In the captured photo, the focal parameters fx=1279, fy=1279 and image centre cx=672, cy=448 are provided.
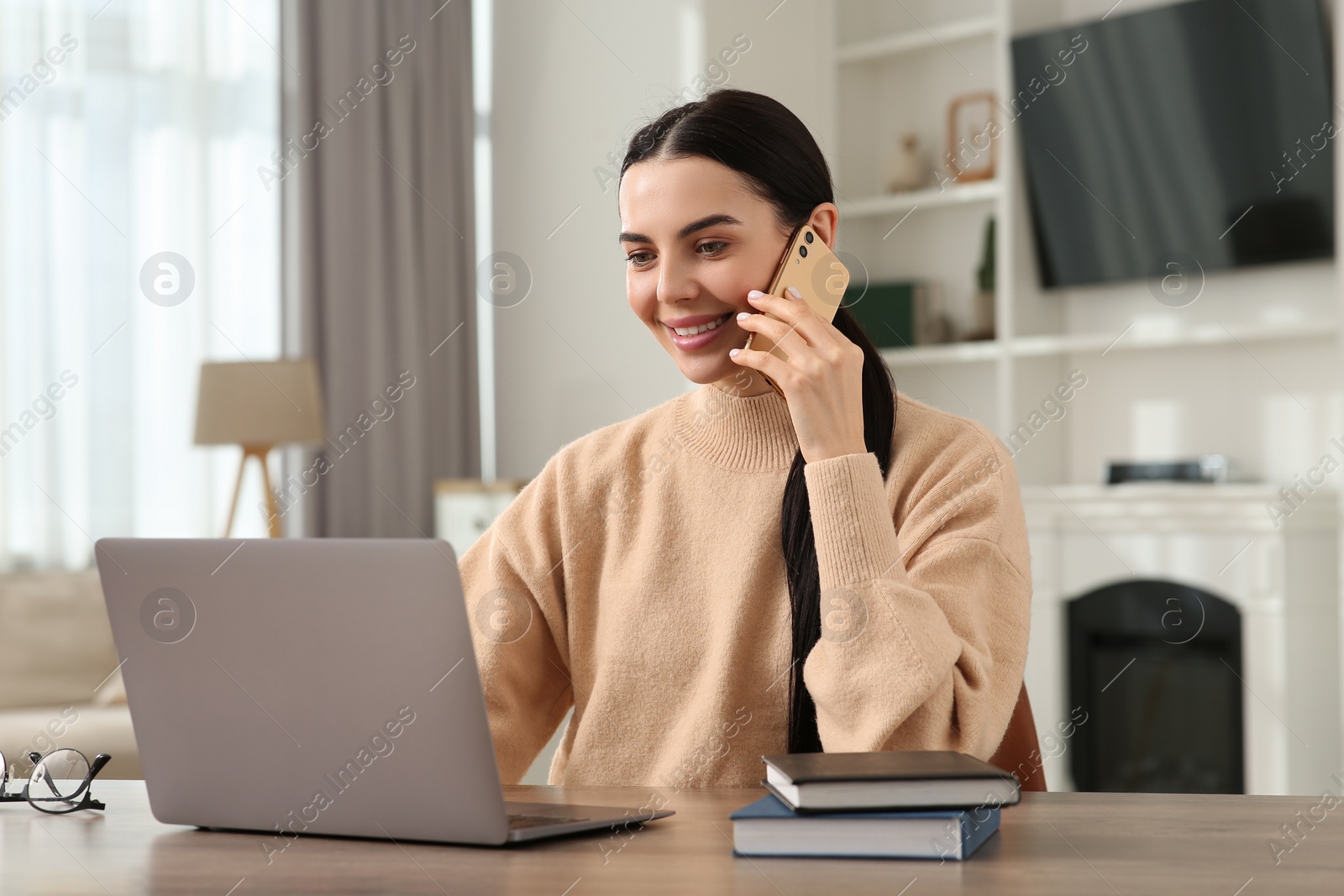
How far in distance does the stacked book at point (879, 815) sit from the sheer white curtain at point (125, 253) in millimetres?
3616

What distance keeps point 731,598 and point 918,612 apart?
278mm

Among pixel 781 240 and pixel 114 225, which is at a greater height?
pixel 114 225

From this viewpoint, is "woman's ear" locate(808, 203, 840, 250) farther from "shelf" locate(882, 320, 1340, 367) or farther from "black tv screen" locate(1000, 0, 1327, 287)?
"black tv screen" locate(1000, 0, 1327, 287)

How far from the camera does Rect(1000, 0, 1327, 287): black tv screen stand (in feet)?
11.6

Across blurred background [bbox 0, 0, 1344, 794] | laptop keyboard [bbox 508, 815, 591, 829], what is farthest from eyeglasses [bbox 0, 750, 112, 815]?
blurred background [bbox 0, 0, 1344, 794]

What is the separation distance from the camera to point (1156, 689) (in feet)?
12.4

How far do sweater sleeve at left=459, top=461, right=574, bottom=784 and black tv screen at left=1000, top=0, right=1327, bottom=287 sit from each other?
2872 mm

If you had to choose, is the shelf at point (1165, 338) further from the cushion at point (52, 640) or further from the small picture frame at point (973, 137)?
the cushion at point (52, 640)

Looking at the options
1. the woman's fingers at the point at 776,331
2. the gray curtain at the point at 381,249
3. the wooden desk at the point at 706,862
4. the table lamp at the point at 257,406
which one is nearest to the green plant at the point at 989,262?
the gray curtain at the point at 381,249

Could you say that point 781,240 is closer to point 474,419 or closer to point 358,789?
point 358,789

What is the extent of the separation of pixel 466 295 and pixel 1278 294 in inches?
112

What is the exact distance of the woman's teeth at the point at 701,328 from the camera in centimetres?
141

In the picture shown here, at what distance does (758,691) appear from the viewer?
1351 mm

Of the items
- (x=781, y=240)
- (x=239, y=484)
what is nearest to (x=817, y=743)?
(x=781, y=240)
